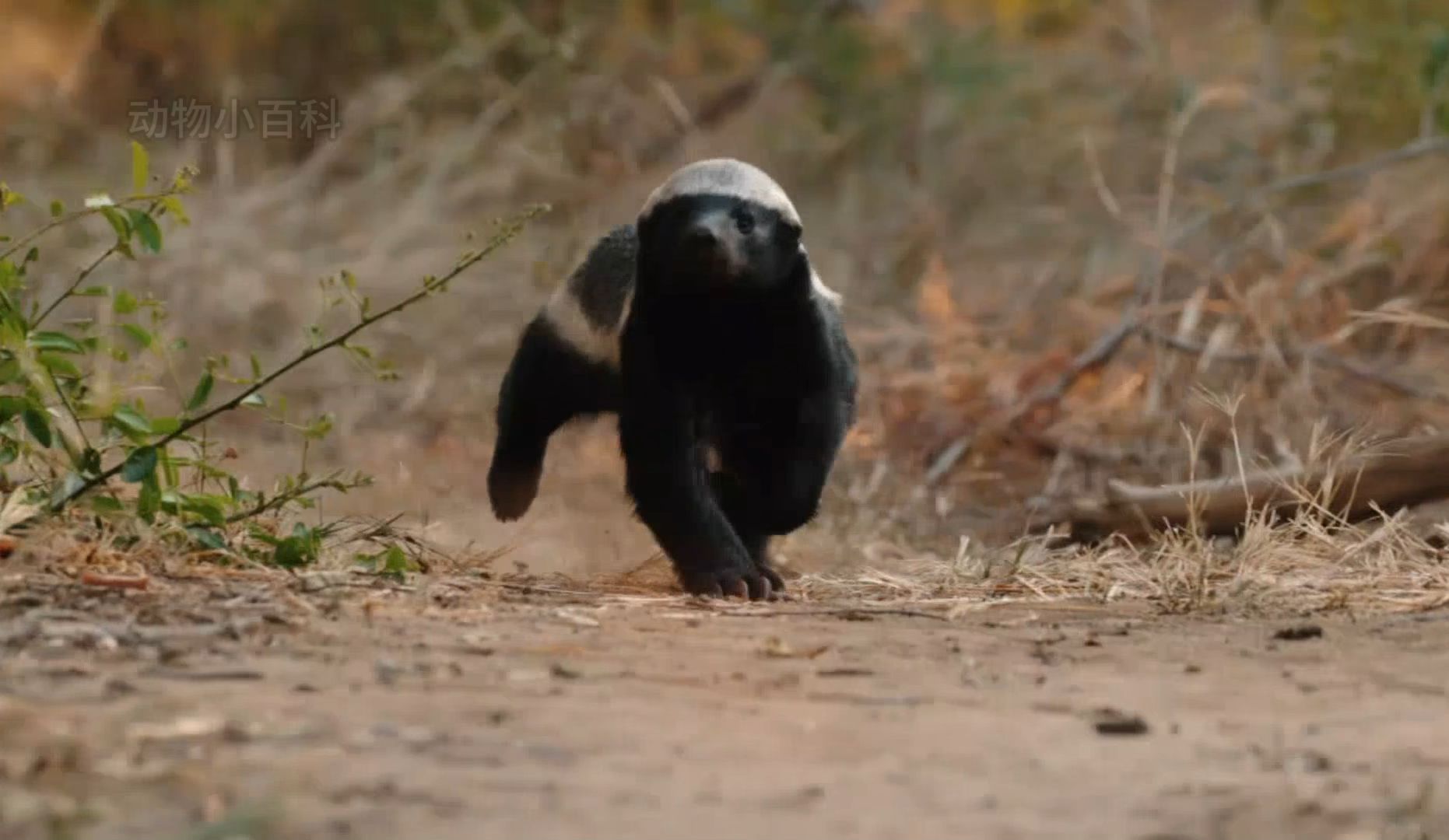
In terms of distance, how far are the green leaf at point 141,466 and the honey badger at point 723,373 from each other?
1.29 m

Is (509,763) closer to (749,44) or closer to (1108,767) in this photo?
(1108,767)

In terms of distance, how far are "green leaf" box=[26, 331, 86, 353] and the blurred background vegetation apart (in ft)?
9.14

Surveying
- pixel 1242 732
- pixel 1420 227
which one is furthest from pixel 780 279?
pixel 1420 227

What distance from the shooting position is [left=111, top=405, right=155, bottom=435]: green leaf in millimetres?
3961

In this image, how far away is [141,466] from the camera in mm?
3934

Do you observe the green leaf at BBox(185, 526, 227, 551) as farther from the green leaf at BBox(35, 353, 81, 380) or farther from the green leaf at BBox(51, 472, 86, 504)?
the green leaf at BBox(35, 353, 81, 380)

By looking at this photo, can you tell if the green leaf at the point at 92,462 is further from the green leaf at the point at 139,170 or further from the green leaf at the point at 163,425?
the green leaf at the point at 139,170

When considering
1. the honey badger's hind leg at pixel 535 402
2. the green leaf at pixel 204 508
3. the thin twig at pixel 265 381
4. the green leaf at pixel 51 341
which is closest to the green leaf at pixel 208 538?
the green leaf at pixel 204 508

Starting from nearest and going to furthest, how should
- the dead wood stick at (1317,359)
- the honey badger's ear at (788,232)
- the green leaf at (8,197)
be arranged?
the green leaf at (8,197)
the honey badger's ear at (788,232)
the dead wood stick at (1317,359)

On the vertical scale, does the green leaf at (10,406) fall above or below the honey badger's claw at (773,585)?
above

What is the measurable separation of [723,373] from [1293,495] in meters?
1.69

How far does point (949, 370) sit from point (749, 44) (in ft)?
14.1

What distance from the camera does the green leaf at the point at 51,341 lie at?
13.2 feet

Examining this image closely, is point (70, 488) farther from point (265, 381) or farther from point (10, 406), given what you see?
point (265, 381)
